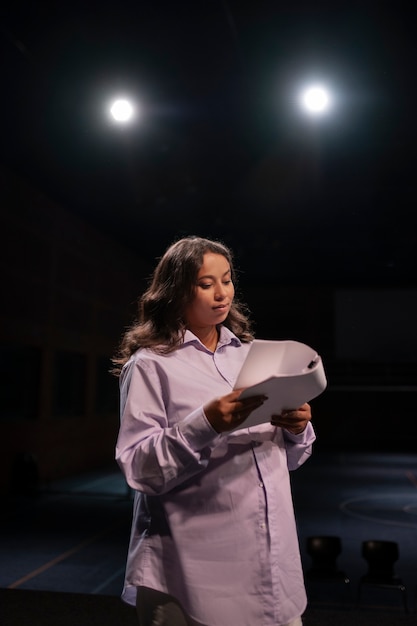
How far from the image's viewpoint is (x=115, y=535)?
6473 millimetres

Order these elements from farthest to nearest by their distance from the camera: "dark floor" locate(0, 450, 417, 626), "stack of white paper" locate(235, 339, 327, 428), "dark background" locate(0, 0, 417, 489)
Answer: "dark background" locate(0, 0, 417, 489) < "dark floor" locate(0, 450, 417, 626) < "stack of white paper" locate(235, 339, 327, 428)

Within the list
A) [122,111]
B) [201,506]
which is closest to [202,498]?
[201,506]

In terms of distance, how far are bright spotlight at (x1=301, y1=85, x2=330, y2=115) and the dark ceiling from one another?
17 centimetres

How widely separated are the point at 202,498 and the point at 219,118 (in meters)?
6.65

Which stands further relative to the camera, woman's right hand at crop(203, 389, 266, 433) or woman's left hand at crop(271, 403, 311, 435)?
woman's left hand at crop(271, 403, 311, 435)

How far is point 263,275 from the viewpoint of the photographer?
53.3 ft

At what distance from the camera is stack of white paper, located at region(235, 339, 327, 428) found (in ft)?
4.12

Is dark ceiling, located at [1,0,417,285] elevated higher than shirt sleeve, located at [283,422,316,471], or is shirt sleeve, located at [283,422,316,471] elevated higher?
dark ceiling, located at [1,0,417,285]

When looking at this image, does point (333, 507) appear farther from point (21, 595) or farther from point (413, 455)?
point (413, 455)

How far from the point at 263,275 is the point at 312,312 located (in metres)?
2.31

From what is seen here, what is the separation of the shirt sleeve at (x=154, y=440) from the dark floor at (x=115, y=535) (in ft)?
7.84

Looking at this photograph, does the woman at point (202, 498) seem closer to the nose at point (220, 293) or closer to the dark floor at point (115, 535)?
the nose at point (220, 293)

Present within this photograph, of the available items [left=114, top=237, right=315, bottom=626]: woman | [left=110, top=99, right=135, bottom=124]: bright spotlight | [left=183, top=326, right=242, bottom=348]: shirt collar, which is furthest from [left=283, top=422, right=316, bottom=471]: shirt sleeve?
[left=110, top=99, right=135, bottom=124]: bright spotlight

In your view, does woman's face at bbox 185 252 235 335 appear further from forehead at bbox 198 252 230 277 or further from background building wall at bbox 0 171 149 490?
background building wall at bbox 0 171 149 490
